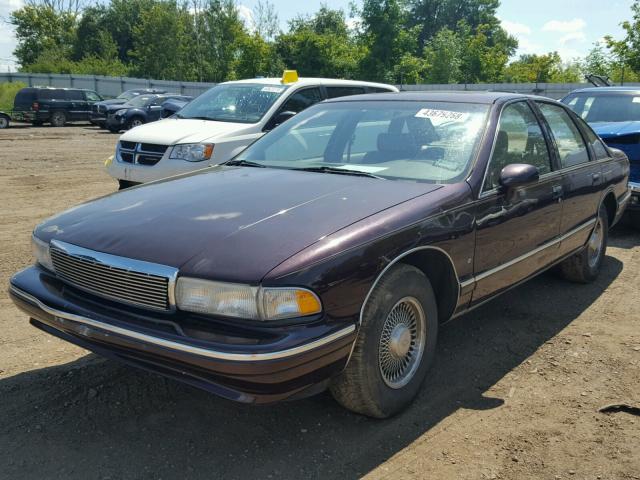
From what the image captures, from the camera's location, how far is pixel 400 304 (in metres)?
2.98

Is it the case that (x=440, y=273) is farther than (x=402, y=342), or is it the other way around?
(x=440, y=273)

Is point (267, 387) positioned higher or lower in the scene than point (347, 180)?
lower

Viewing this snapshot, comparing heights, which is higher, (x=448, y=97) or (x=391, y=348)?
(x=448, y=97)

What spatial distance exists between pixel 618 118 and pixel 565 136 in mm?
4012

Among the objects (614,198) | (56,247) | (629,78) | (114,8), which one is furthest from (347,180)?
(114,8)

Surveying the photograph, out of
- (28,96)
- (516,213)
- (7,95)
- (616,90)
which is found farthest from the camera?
(7,95)

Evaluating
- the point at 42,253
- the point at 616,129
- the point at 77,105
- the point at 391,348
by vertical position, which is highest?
the point at 616,129

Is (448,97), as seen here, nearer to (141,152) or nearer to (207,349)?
(207,349)

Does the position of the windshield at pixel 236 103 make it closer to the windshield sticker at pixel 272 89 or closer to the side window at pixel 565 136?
the windshield sticker at pixel 272 89

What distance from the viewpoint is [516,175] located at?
11.6 ft

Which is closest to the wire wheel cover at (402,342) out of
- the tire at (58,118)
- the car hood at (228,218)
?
the car hood at (228,218)

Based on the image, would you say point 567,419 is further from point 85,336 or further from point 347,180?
point 85,336

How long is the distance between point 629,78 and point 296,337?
29985mm

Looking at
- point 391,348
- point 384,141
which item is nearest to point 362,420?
point 391,348
